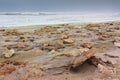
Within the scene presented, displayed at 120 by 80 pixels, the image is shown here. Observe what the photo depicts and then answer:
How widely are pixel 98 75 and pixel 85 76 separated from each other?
26 cm

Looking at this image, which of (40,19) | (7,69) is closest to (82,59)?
(7,69)

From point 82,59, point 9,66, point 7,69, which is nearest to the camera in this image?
point 82,59

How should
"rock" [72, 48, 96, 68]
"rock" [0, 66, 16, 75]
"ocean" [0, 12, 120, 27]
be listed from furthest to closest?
"ocean" [0, 12, 120, 27] < "rock" [0, 66, 16, 75] < "rock" [72, 48, 96, 68]

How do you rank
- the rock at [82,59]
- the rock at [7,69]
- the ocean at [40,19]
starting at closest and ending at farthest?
the rock at [82,59], the rock at [7,69], the ocean at [40,19]

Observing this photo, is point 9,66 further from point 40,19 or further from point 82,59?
point 40,19

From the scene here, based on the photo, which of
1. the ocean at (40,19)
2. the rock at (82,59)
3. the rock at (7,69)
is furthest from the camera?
the ocean at (40,19)

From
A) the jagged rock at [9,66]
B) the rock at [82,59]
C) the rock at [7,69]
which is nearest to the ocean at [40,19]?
the jagged rock at [9,66]

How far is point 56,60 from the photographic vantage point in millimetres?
5918

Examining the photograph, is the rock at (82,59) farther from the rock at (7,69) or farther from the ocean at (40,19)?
the ocean at (40,19)

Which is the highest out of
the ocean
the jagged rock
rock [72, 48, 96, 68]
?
rock [72, 48, 96, 68]

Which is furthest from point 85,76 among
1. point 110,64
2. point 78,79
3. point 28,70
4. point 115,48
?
point 115,48

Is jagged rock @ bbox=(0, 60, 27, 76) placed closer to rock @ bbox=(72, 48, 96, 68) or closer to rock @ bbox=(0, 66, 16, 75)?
rock @ bbox=(0, 66, 16, 75)

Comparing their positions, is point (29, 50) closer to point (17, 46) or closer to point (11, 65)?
point (17, 46)

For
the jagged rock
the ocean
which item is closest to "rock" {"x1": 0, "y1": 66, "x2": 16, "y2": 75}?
the jagged rock
